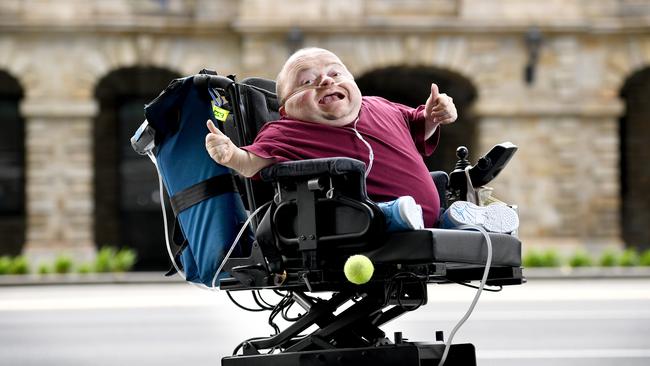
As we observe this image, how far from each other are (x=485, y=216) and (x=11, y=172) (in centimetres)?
2460

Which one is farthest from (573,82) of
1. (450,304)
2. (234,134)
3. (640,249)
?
(234,134)

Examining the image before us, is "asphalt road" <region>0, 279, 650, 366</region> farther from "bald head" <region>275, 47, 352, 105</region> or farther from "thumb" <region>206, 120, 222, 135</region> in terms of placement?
"thumb" <region>206, 120, 222, 135</region>

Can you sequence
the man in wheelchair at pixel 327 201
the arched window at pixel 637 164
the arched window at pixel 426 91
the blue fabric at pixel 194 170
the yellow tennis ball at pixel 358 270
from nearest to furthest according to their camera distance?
the yellow tennis ball at pixel 358 270
the man in wheelchair at pixel 327 201
the blue fabric at pixel 194 170
the arched window at pixel 426 91
the arched window at pixel 637 164

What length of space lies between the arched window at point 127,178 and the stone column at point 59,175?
11.9 ft

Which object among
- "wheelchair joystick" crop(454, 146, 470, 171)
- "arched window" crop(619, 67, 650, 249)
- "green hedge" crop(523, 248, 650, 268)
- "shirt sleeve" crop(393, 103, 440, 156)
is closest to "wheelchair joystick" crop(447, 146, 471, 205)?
"wheelchair joystick" crop(454, 146, 470, 171)

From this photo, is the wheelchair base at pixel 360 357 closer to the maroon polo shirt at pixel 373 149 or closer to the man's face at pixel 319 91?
the maroon polo shirt at pixel 373 149

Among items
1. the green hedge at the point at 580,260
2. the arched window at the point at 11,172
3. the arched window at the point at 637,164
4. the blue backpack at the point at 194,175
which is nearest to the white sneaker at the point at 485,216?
the blue backpack at the point at 194,175

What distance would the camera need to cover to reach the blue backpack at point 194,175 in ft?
18.1

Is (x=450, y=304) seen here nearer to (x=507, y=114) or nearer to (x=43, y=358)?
(x=43, y=358)

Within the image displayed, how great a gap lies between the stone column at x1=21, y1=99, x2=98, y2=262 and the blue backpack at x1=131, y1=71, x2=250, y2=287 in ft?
65.9

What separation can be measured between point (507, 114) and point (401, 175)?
20.6 metres

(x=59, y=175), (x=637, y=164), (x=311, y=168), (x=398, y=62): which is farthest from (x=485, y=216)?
(x=637, y=164)

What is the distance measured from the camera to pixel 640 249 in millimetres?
30406

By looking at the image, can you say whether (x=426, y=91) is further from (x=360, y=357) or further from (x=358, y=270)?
(x=358, y=270)
